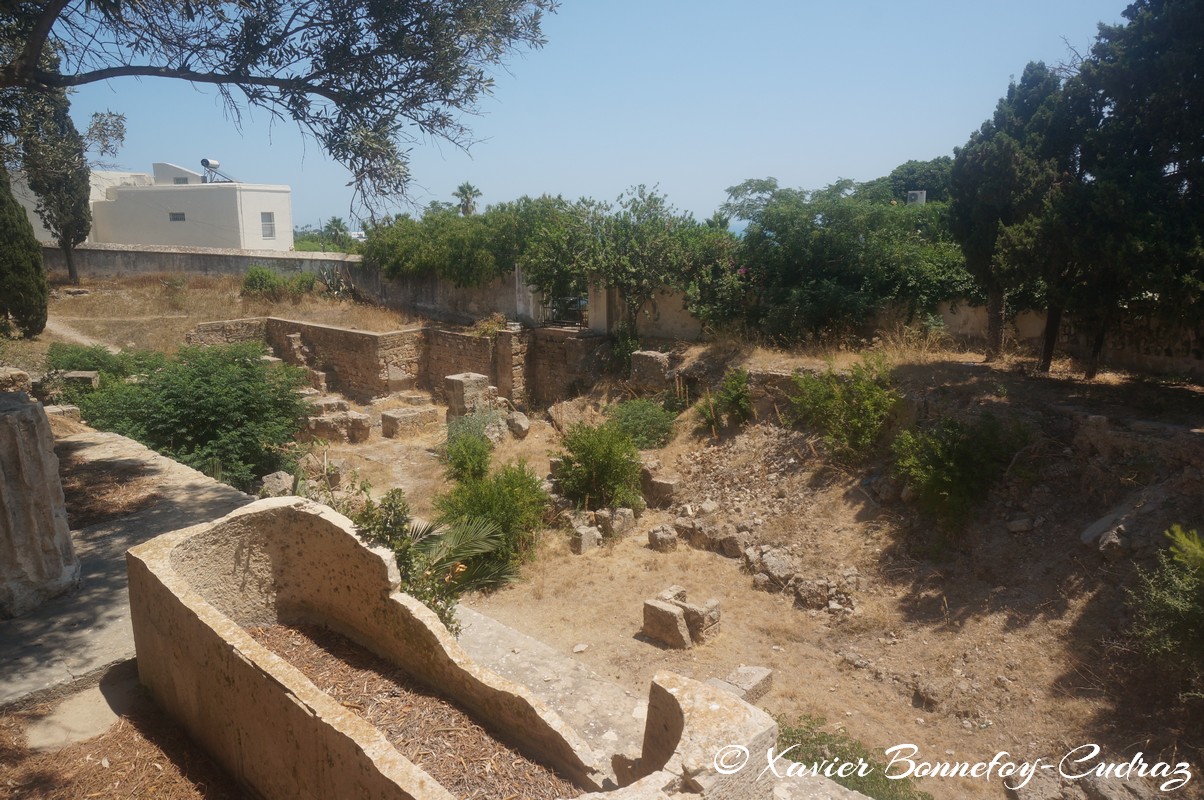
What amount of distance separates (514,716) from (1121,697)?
542 cm

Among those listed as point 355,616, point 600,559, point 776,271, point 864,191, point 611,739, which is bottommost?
point 600,559

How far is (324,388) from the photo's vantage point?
20.7 metres

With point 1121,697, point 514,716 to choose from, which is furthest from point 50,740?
point 1121,697

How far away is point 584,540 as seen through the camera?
436 inches

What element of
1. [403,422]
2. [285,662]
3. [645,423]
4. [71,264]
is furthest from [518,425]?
[71,264]

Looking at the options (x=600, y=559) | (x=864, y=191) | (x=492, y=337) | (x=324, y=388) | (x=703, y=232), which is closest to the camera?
(x=600, y=559)

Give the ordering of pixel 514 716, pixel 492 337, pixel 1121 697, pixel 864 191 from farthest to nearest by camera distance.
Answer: pixel 492 337
pixel 864 191
pixel 1121 697
pixel 514 716

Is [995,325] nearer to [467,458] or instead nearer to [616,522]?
[616,522]

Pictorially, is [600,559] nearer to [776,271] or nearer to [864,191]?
[776,271]

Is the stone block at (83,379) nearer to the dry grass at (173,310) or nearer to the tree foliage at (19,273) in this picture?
the tree foliage at (19,273)

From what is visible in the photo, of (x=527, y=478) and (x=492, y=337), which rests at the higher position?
(x=492, y=337)

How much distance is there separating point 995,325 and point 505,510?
7.94 metres

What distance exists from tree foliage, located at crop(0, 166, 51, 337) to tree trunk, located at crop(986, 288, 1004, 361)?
20.1m

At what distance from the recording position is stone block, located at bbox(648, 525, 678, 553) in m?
11.0
